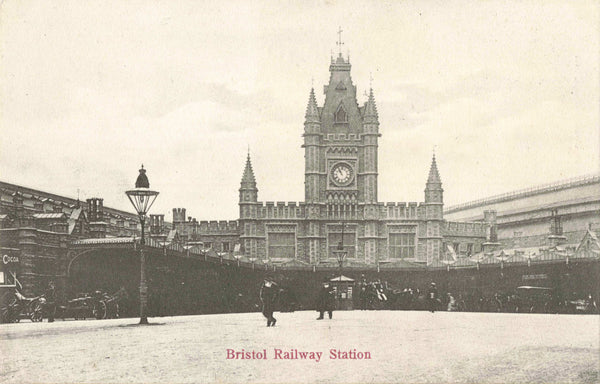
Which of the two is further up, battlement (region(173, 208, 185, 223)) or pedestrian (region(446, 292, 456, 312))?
battlement (region(173, 208, 185, 223))

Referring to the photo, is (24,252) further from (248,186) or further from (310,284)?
(248,186)

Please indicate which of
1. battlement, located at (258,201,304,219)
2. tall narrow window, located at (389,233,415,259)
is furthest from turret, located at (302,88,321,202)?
tall narrow window, located at (389,233,415,259)

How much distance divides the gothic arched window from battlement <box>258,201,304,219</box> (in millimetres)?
7059

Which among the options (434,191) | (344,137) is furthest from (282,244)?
(434,191)

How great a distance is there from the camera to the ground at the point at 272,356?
11727 millimetres

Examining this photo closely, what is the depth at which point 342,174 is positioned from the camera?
53562 mm

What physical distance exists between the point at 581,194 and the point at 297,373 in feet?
105

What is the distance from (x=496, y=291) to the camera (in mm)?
34594

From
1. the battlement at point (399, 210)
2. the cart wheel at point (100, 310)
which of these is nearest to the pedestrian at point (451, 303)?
the battlement at point (399, 210)

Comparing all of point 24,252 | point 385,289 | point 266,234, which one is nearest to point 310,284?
point 385,289

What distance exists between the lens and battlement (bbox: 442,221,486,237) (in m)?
54.2

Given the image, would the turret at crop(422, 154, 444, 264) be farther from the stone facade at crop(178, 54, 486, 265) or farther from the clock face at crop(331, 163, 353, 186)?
the clock face at crop(331, 163, 353, 186)

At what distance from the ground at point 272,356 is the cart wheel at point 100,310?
4427 millimetres

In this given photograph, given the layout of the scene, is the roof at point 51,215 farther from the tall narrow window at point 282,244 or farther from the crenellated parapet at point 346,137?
the crenellated parapet at point 346,137
